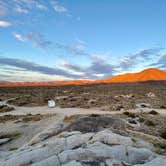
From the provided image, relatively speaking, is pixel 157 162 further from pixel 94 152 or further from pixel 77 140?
pixel 77 140

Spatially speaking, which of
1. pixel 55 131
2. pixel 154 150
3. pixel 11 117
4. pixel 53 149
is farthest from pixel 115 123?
pixel 11 117

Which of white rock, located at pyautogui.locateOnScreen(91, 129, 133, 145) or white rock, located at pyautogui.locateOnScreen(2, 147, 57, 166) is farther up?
white rock, located at pyautogui.locateOnScreen(91, 129, 133, 145)

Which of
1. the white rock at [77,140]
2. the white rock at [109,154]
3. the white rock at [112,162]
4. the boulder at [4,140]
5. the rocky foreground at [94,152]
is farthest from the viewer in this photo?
the boulder at [4,140]

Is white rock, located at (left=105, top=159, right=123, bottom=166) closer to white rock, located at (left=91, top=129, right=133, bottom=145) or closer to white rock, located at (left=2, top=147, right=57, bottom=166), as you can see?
white rock, located at (left=91, top=129, right=133, bottom=145)

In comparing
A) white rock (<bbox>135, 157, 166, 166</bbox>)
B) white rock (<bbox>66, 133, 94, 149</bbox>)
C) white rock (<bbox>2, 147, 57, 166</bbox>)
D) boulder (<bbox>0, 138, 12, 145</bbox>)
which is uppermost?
white rock (<bbox>66, 133, 94, 149</bbox>)

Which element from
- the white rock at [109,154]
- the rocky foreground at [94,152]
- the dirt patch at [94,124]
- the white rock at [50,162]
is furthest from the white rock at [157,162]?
the dirt patch at [94,124]

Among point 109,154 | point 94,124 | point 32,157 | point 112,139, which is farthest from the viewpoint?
point 94,124

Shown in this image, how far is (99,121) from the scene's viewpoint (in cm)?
1936

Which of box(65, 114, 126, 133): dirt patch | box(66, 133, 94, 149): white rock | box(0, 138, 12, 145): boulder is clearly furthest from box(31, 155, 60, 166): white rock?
box(0, 138, 12, 145): boulder

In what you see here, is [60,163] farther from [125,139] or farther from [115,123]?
[115,123]

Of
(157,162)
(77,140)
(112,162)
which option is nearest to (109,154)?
(112,162)

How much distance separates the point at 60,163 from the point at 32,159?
6.01 ft

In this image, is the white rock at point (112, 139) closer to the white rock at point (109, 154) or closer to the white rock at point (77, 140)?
the white rock at point (77, 140)

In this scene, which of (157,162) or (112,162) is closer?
(157,162)
